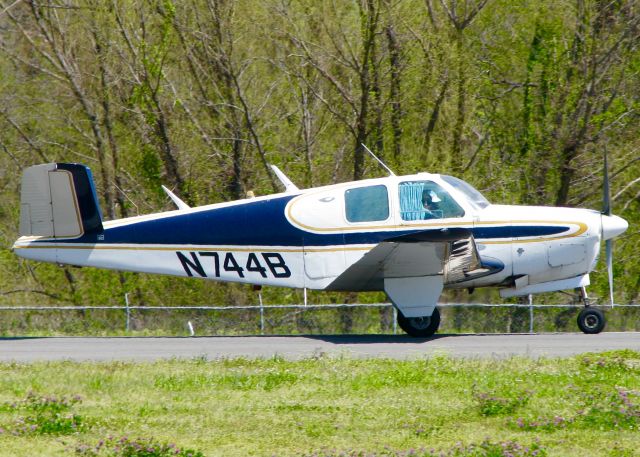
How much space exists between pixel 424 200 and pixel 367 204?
861 millimetres

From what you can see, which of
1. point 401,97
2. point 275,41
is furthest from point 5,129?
point 401,97

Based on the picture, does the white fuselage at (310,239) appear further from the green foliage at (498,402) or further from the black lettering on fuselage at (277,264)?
the green foliage at (498,402)

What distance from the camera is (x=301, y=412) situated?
8.50 m

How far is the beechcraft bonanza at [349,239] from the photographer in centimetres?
1360

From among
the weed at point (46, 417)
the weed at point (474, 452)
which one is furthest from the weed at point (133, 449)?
the weed at point (474, 452)

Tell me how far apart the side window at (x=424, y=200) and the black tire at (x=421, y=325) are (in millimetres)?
1509

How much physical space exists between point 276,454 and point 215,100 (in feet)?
56.3

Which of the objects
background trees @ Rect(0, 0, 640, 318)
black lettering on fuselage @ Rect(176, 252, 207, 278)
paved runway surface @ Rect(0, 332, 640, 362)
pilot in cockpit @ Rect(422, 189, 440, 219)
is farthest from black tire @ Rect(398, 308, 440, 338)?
background trees @ Rect(0, 0, 640, 318)

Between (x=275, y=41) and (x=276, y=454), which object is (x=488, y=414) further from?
(x=275, y=41)

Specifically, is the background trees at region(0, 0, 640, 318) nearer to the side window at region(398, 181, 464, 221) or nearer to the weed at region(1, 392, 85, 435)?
the side window at region(398, 181, 464, 221)

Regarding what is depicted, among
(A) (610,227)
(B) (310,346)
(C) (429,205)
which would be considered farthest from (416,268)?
(A) (610,227)

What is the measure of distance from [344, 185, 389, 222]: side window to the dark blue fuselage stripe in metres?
0.25

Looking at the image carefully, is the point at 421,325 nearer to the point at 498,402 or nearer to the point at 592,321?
the point at 592,321

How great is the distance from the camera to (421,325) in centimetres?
1390
